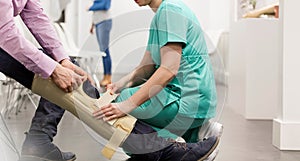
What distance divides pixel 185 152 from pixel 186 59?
31cm

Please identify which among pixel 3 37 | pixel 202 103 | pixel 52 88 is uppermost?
pixel 3 37

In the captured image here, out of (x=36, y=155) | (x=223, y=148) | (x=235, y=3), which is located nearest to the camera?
(x=36, y=155)

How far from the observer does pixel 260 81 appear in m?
3.34

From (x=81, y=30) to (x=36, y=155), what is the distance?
5629 millimetres

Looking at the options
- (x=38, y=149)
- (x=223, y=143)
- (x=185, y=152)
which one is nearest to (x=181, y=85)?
(x=185, y=152)

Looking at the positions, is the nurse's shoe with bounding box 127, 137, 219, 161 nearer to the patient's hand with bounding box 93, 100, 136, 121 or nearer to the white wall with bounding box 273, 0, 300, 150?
the patient's hand with bounding box 93, 100, 136, 121

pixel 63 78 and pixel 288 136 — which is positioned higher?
pixel 63 78

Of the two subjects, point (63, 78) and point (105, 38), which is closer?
point (63, 78)

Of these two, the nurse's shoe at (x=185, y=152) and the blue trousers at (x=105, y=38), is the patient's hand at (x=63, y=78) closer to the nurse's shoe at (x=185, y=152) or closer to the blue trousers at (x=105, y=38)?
the nurse's shoe at (x=185, y=152)

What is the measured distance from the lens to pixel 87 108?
1440mm

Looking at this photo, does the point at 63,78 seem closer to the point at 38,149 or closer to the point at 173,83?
the point at 38,149

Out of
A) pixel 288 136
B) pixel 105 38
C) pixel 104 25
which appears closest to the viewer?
pixel 288 136

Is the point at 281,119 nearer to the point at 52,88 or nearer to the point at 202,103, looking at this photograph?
the point at 202,103

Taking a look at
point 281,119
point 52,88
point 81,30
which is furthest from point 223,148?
point 81,30
